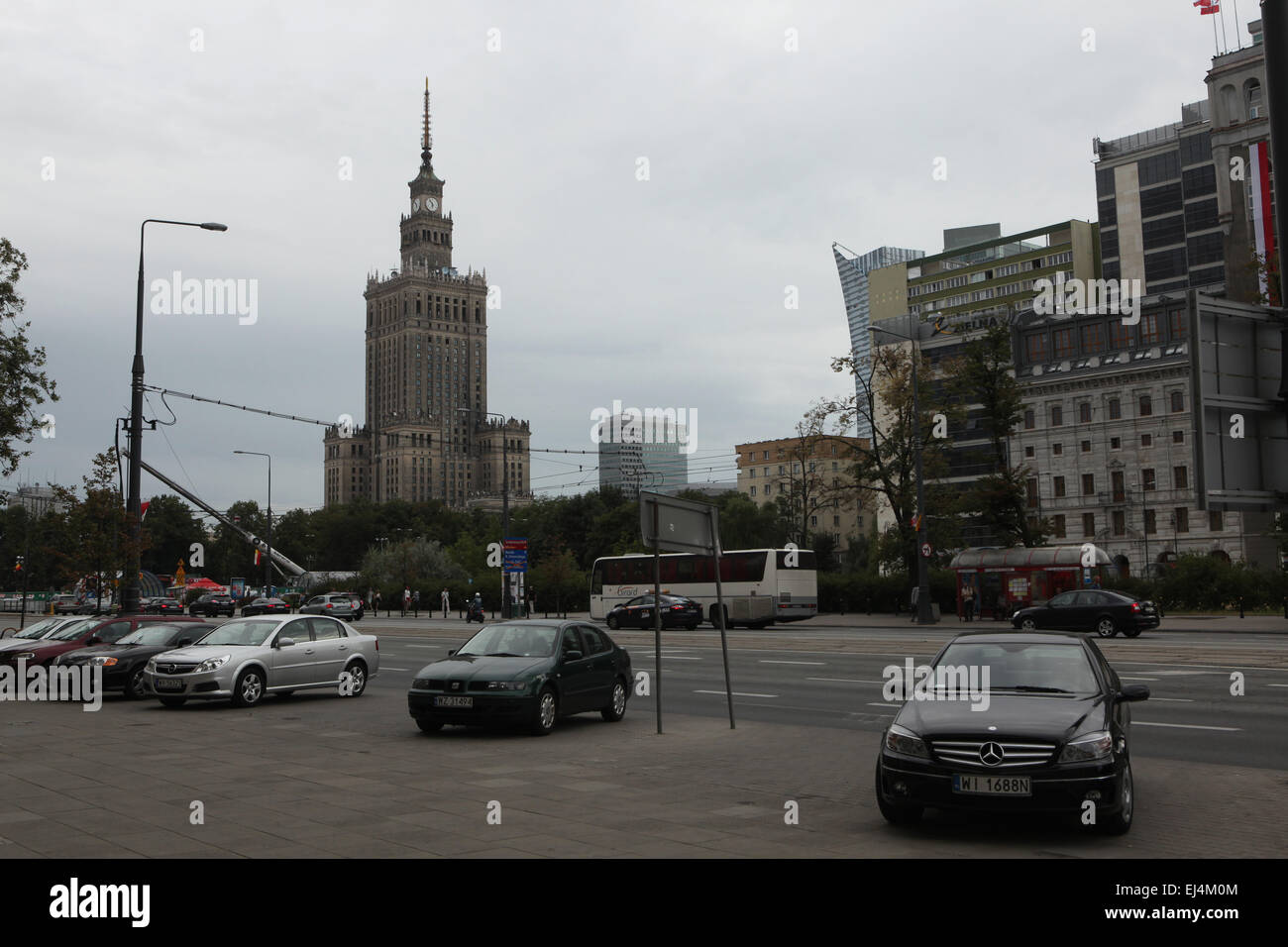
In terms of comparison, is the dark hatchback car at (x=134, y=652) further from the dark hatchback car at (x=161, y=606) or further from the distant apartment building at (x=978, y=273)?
the distant apartment building at (x=978, y=273)

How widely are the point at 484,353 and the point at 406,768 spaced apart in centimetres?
18666

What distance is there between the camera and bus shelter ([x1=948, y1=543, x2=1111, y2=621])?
149ft

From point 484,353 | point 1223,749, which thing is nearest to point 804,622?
point 1223,749

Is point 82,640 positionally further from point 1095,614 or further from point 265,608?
point 265,608

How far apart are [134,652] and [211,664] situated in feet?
10.4

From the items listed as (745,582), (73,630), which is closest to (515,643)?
(73,630)

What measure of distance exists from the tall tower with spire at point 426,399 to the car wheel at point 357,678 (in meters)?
150

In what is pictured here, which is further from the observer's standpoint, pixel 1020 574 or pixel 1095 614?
pixel 1020 574

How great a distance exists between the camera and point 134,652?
19656 mm

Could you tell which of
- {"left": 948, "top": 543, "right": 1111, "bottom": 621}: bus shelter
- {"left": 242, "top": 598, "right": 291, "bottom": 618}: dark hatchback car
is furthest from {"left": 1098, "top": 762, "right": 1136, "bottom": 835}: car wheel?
{"left": 242, "top": 598, "right": 291, "bottom": 618}: dark hatchback car

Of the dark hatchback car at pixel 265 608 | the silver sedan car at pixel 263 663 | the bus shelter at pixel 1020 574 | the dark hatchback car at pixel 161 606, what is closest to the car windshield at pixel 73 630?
the silver sedan car at pixel 263 663

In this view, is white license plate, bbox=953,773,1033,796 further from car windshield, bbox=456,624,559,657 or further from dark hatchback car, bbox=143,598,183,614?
dark hatchback car, bbox=143,598,183,614
